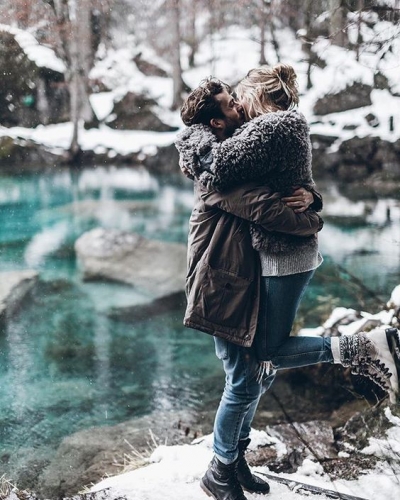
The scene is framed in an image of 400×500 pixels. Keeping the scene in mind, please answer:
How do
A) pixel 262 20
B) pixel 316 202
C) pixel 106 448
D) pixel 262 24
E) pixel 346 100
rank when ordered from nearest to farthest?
1. pixel 316 202
2. pixel 106 448
3. pixel 262 20
4. pixel 262 24
5. pixel 346 100

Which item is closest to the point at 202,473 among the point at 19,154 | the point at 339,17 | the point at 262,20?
the point at 339,17

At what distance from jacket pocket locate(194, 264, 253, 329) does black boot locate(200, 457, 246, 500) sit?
47 centimetres

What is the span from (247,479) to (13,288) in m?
4.41

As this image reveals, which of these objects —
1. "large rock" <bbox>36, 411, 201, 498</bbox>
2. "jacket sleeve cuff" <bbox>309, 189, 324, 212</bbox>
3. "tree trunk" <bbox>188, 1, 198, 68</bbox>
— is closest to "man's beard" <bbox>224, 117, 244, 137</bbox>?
"jacket sleeve cuff" <bbox>309, 189, 324, 212</bbox>

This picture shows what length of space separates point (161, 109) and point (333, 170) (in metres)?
2.94

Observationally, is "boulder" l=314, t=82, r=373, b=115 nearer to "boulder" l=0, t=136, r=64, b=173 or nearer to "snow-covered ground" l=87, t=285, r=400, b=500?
"boulder" l=0, t=136, r=64, b=173

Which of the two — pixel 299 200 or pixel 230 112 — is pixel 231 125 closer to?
pixel 230 112

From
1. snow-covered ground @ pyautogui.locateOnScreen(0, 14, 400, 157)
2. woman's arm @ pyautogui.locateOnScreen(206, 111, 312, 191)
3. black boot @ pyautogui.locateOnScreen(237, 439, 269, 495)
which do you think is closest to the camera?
woman's arm @ pyautogui.locateOnScreen(206, 111, 312, 191)

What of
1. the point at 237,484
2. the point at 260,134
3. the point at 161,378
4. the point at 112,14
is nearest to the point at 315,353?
the point at 237,484

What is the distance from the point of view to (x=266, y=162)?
1.55 m

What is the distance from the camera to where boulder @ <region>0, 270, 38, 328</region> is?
17.7 feet

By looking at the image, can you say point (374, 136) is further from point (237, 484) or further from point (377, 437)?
point (237, 484)

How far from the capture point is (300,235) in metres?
1.66

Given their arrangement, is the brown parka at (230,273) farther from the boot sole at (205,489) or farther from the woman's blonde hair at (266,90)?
the boot sole at (205,489)
